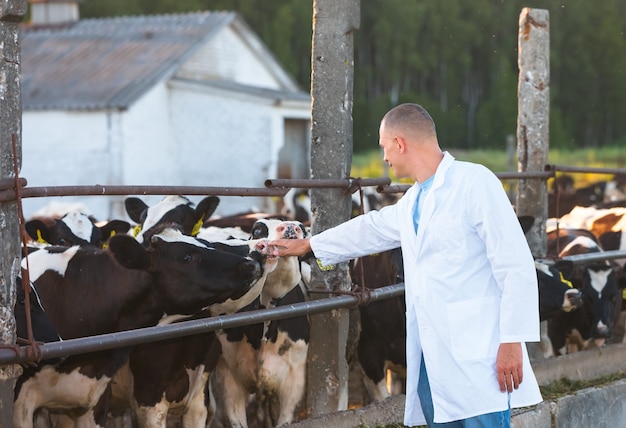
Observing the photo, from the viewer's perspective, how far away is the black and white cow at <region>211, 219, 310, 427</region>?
620cm

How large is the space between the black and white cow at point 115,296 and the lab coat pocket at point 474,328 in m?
1.37

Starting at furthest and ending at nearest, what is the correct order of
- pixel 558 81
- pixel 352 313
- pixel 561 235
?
pixel 558 81 → pixel 561 235 → pixel 352 313

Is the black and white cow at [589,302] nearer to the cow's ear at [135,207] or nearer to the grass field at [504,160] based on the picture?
the cow's ear at [135,207]

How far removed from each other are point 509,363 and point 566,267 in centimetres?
341

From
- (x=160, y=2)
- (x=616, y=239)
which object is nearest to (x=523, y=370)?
(x=616, y=239)

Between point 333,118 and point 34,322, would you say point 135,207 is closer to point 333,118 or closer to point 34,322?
point 333,118

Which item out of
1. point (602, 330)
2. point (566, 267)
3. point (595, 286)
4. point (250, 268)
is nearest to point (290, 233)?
point (250, 268)

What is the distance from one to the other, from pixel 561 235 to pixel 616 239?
0.69 meters

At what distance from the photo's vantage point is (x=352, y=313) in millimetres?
6211

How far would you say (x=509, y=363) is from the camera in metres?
3.84

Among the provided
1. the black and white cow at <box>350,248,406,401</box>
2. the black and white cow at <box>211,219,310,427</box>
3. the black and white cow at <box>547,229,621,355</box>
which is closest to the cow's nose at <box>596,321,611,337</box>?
the black and white cow at <box>547,229,621,355</box>

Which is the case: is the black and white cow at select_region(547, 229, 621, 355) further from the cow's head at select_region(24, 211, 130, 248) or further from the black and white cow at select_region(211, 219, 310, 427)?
the cow's head at select_region(24, 211, 130, 248)

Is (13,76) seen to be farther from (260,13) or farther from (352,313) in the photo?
(260,13)

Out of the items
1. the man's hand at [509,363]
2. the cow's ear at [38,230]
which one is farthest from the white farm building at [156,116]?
the man's hand at [509,363]
